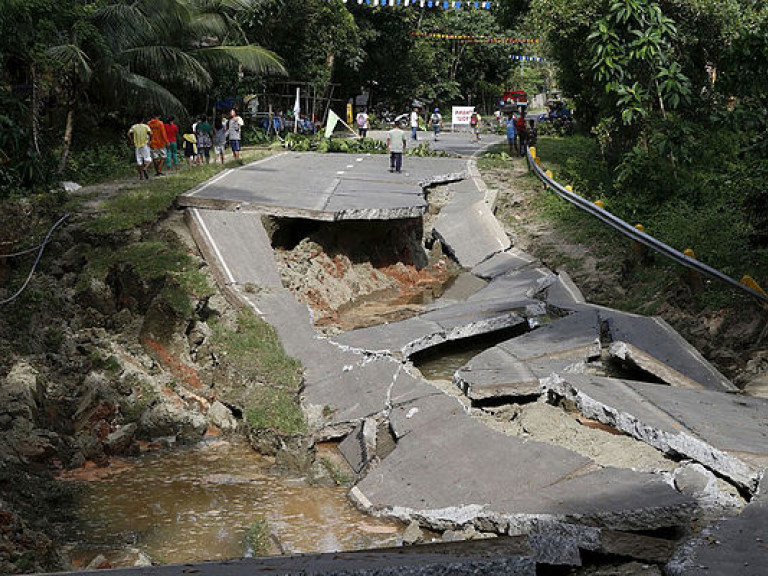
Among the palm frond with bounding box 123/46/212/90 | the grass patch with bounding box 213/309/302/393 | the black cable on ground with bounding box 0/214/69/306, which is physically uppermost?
the palm frond with bounding box 123/46/212/90

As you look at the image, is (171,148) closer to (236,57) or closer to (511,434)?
(236,57)

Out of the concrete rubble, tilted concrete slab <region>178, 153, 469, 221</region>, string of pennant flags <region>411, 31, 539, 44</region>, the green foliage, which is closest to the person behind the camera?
the concrete rubble

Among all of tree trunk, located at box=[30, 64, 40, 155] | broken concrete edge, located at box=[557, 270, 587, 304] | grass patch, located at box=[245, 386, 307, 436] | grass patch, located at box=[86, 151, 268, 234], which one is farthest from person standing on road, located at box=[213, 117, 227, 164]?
grass patch, located at box=[245, 386, 307, 436]

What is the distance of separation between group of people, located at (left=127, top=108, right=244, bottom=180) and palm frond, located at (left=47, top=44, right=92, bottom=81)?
1.64 meters

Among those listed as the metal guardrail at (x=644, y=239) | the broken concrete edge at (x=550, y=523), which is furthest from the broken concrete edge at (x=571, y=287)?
the broken concrete edge at (x=550, y=523)

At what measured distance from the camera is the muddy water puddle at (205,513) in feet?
26.7

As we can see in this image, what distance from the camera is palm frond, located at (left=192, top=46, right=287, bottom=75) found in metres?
27.9

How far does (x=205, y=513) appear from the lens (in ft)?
29.5

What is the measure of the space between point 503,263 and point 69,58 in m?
10.4

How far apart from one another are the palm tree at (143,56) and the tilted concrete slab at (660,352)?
13361mm

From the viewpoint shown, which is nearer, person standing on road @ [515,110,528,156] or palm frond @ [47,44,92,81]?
palm frond @ [47,44,92,81]

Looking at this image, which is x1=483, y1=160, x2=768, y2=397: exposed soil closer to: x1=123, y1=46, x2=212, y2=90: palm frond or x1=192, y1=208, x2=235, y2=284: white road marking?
x1=192, y1=208, x2=235, y2=284: white road marking

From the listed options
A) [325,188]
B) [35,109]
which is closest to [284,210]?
[325,188]

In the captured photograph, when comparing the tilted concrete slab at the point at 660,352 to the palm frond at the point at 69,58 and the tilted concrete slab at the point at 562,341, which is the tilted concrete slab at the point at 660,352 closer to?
the tilted concrete slab at the point at 562,341
